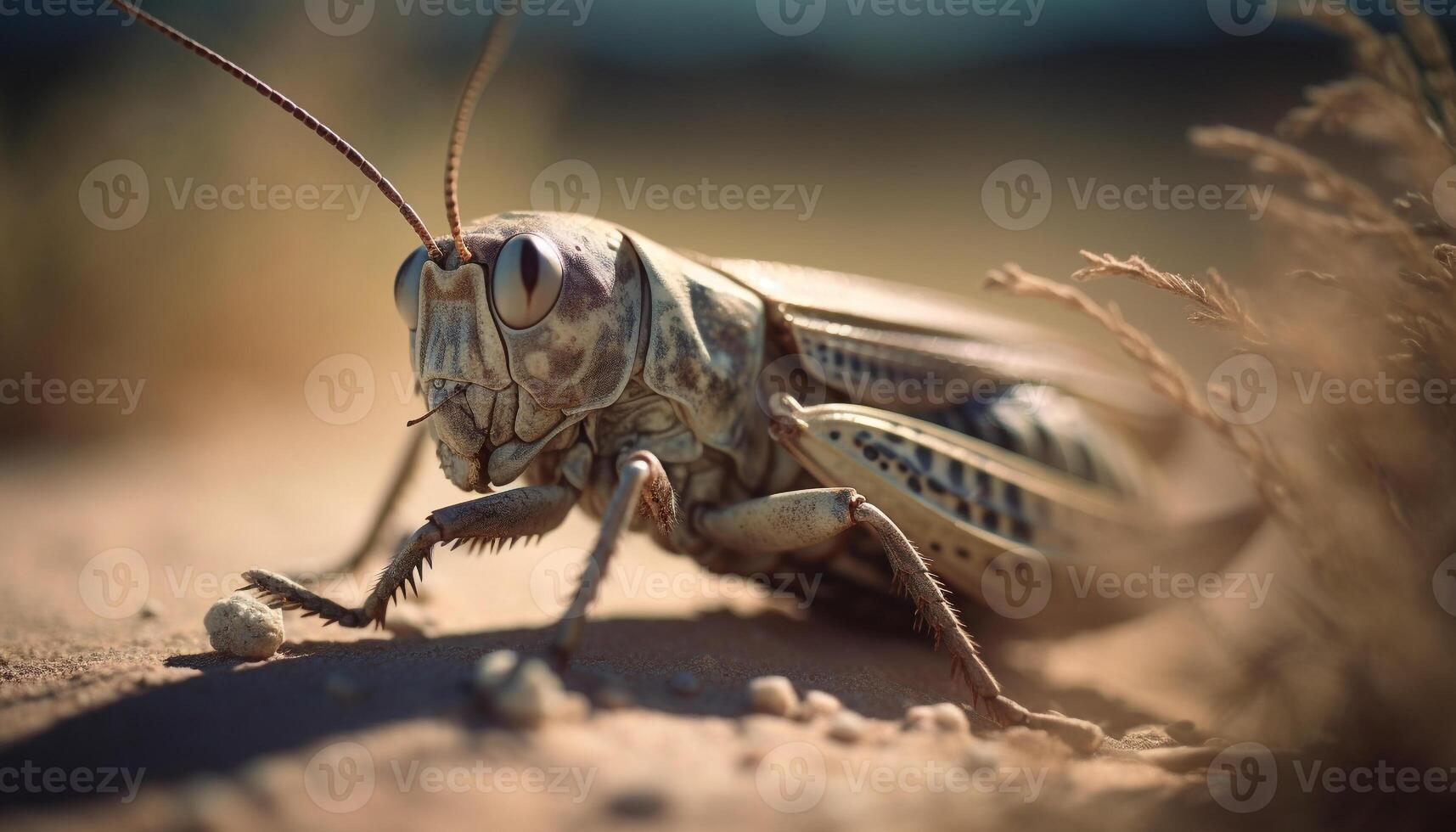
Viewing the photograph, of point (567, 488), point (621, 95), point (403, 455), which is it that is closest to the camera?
point (567, 488)

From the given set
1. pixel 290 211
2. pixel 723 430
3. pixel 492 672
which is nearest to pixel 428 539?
pixel 492 672

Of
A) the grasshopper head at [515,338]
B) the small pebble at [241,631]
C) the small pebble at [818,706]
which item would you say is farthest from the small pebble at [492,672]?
the grasshopper head at [515,338]

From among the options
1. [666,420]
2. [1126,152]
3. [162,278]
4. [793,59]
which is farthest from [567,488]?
[793,59]

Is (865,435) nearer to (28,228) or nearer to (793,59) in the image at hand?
(28,228)

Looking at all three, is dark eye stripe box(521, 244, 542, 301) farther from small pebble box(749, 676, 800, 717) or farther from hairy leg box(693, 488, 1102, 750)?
small pebble box(749, 676, 800, 717)

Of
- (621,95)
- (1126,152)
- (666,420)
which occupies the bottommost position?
(666,420)

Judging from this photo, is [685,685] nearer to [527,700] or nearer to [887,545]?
[527,700]
